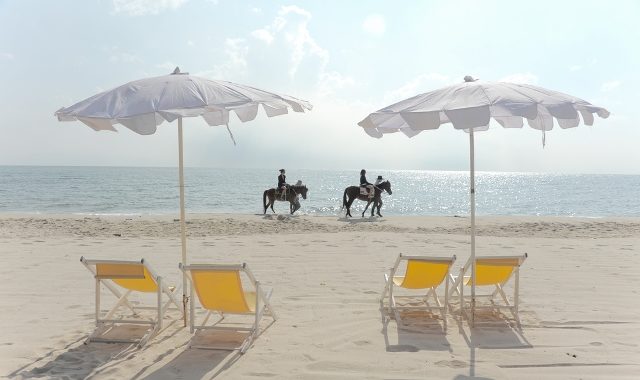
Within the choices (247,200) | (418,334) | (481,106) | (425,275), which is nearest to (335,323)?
(418,334)

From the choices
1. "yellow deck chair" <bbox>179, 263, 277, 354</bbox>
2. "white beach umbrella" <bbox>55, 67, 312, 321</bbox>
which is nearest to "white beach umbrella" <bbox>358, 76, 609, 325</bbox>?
"white beach umbrella" <bbox>55, 67, 312, 321</bbox>

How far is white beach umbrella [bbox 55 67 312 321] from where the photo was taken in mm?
4113

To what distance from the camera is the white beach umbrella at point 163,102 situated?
13.5 ft

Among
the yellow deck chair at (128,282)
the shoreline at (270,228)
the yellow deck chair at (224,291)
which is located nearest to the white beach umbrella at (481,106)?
the yellow deck chair at (224,291)

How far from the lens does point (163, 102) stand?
4.16 m

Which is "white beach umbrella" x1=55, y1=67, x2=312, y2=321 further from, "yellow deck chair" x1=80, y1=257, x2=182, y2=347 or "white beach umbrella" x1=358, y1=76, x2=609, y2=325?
"white beach umbrella" x1=358, y1=76, x2=609, y2=325

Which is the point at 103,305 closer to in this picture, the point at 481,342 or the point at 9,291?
the point at 9,291

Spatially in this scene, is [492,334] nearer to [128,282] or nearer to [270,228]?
[128,282]

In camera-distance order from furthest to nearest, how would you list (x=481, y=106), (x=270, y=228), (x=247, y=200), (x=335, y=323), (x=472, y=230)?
(x=247, y=200)
(x=270, y=228)
(x=335, y=323)
(x=472, y=230)
(x=481, y=106)

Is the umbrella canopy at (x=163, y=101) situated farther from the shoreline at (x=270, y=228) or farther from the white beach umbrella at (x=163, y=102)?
the shoreline at (x=270, y=228)

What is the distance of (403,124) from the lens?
5.75m

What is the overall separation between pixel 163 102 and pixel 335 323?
2684 mm

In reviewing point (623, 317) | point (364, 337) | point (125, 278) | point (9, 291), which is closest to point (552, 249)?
point (623, 317)

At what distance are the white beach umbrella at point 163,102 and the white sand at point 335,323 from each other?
71.7 inches
